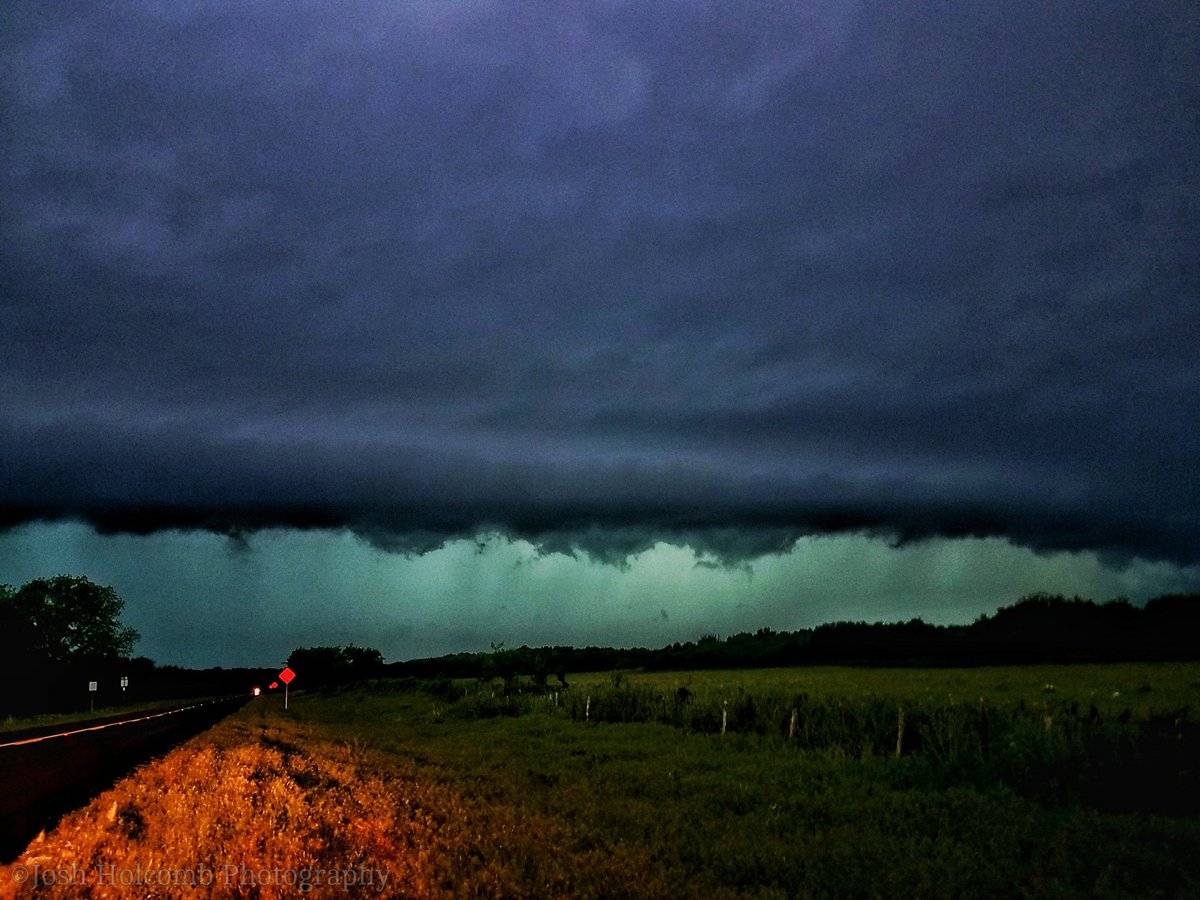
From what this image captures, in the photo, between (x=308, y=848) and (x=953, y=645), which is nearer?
(x=308, y=848)

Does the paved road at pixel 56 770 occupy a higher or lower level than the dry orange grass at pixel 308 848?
lower

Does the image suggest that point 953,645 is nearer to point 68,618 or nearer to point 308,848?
point 308,848

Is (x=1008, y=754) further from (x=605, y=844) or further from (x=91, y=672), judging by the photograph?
(x=91, y=672)

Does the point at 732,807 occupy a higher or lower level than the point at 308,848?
lower

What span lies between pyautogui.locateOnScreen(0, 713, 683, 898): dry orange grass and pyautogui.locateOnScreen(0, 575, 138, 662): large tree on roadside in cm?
9317

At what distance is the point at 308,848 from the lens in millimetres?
11719

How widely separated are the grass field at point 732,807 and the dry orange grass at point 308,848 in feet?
0.18

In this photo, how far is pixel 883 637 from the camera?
3573 inches

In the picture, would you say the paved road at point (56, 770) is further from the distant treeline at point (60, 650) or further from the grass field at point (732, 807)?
the distant treeline at point (60, 650)

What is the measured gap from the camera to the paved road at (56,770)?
539 inches

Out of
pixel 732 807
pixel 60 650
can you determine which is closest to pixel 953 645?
pixel 732 807

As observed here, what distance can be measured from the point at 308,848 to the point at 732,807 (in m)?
9.09

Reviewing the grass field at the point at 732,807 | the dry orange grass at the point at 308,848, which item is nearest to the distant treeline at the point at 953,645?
the grass field at the point at 732,807

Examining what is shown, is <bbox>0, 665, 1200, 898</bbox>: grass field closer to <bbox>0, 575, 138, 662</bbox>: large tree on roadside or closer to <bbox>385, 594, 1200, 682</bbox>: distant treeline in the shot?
<bbox>385, 594, 1200, 682</bbox>: distant treeline
